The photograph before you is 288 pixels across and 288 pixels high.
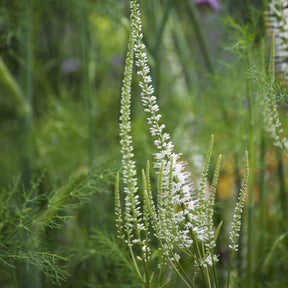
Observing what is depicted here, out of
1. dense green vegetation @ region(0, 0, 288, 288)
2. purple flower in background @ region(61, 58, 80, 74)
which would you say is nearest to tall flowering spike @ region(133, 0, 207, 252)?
dense green vegetation @ region(0, 0, 288, 288)

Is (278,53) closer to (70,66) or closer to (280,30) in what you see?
(280,30)

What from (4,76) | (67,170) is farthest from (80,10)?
(67,170)

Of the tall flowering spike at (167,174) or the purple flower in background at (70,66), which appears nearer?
the tall flowering spike at (167,174)

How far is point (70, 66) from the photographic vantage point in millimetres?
802

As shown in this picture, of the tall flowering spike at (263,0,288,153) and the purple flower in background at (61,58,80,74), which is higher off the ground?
the purple flower in background at (61,58,80,74)

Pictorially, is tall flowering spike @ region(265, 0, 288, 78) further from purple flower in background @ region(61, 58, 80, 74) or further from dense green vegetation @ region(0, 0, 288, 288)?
purple flower in background @ region(61, 58, 80, 74)

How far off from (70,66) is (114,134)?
0.30 m

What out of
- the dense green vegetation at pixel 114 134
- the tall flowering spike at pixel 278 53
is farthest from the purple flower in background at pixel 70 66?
the tall flowering spike at pixel 278 53

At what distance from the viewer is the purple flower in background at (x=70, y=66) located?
0.80m

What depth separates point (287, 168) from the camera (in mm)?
581

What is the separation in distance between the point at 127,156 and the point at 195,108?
32 centimetres

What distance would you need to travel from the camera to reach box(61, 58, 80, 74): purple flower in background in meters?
0.80

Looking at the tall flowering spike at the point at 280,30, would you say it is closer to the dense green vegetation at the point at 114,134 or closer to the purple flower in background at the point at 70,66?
the dense green vegetation at the point at 114,134

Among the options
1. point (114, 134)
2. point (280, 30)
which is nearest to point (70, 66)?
point (114, 134)
